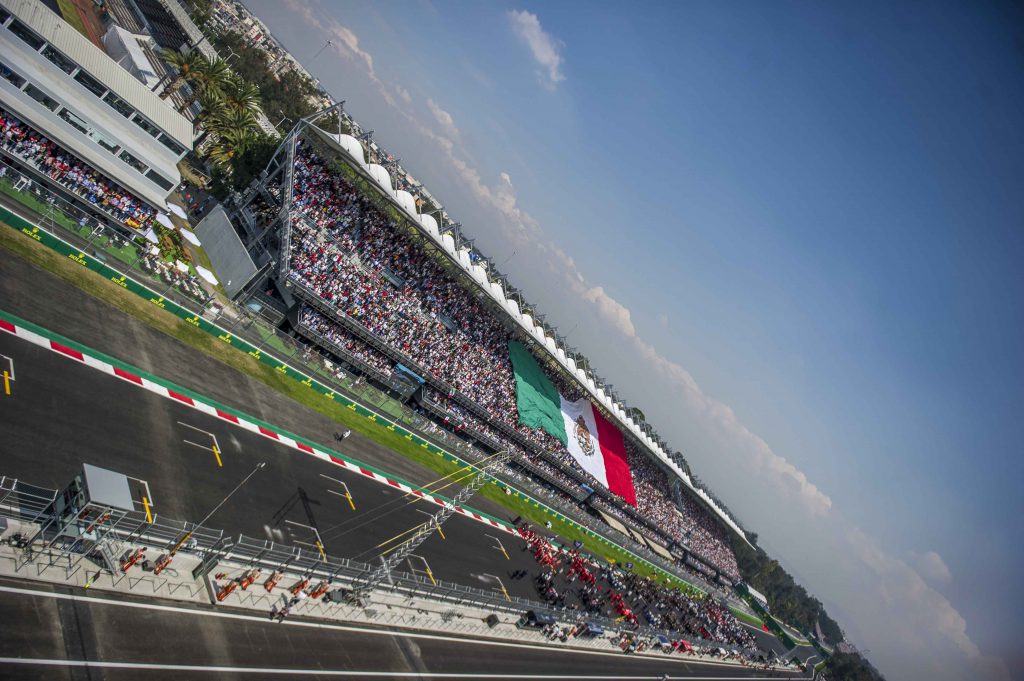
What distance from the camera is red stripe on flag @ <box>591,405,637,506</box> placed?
82688 mm

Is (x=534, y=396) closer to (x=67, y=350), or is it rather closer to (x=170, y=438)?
(x=170, y=438)

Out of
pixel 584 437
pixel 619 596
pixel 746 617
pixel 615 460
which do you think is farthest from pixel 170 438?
pixel 746 617

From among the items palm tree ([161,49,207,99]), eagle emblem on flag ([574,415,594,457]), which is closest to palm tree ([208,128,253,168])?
palm tree ([161,49,207,99])

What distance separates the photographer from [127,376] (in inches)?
1193

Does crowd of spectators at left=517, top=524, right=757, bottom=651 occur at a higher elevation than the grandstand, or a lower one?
lower

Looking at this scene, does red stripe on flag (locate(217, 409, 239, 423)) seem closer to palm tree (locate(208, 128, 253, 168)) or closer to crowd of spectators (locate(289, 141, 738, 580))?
crowd of spectators (locate(289, 141, 738, 580))

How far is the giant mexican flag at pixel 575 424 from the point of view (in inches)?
2741

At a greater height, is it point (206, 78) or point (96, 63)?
point (206, 78)

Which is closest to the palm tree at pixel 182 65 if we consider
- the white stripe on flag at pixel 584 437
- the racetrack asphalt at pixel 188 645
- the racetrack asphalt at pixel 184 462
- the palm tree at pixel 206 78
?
the palm tree at pixel 206 78

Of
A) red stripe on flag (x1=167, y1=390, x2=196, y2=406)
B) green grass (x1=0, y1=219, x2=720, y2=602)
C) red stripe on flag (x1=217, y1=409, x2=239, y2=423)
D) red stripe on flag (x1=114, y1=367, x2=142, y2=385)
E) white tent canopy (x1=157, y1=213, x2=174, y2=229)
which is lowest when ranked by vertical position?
red stripe on flag (x1=114, y1=367, x2=142, y2=385)

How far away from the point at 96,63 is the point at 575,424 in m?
61.0

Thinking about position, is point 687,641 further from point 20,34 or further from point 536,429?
point 20,34

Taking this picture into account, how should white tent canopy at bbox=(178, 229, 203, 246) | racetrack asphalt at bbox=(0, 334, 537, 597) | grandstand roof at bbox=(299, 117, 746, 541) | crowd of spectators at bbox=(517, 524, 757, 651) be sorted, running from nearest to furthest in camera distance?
racetrack asphalt at bbox=(0, 334, 537, 597)
white tent canopy at bbox=(178, 229, 203, 246)
grandstand roof at bbox=(299, 117, 746, 541)
crowd of spectators at bbox=(517, 524, 757, 651)

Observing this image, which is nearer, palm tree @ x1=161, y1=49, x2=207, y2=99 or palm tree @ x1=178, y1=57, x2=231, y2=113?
palm tree @ x1=161, y1=49, x2=207, y2=99
